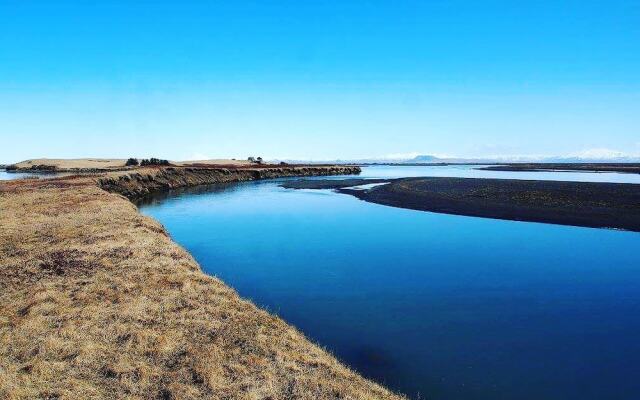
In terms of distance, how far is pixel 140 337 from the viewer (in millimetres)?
11500

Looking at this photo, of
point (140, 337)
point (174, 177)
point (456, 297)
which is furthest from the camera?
point (174, 177)

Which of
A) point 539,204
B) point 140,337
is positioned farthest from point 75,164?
point 140,337

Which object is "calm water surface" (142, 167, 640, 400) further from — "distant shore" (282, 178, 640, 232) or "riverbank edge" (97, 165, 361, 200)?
"riverbank edge" (97, 165, 361, 200)

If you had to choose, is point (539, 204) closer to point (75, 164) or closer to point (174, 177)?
point (174, 177)

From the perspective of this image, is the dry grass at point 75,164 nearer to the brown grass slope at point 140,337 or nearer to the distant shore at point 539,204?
the distant shore at point 539,204

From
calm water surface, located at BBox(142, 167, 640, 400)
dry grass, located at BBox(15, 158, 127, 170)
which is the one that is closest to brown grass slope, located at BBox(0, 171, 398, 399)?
calm water surface, located at BBox(142, 167, 640, 400)

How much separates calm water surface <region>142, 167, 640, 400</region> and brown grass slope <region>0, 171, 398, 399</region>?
269 centimetres

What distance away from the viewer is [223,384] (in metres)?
9.47

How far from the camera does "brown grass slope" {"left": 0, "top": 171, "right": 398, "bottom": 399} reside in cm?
938

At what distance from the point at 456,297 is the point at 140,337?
43.1 feet

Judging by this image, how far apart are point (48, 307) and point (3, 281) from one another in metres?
4.30

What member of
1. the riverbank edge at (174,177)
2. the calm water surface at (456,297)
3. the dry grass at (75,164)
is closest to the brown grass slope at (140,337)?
the calm water surface at (456,297)

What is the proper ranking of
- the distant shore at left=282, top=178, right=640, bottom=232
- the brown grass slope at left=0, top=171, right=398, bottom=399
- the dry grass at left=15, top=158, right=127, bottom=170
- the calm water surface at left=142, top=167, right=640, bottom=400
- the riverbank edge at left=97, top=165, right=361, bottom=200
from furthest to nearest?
the dry grass at left=15, top=158, right=127, bottom=170 < the riverbank edge at left=97, top=165, right=361, bottom=200 < the distant shore at left=282, top=178, right=640, bottom=232 < the calm water surface at left=142, top=167, right=640, bottom=400 < the brown grass slope at left=0, top=171, right=398, bottom=399

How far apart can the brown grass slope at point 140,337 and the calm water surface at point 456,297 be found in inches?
106
